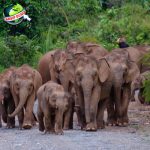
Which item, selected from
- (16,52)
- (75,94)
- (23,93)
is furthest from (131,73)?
(16,52)

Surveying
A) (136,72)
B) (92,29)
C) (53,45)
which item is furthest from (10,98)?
(92,29)

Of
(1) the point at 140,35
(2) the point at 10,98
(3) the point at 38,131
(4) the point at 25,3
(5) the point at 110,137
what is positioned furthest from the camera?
(4) the point at 25,3

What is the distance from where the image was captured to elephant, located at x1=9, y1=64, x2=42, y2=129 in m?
17.2

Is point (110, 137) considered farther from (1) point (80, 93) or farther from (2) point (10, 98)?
(2) point (10, 98)

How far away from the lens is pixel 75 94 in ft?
57.9

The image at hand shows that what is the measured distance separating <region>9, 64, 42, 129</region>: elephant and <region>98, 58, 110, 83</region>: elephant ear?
1641 millimetres

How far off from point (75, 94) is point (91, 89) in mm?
1150

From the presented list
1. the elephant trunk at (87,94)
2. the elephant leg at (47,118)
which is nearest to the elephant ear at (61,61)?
the elephant trunk at (87,94)

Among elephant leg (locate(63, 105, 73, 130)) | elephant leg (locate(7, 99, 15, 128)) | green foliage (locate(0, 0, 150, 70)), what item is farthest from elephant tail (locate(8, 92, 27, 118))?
green foliage (locate(0, 0, 150, 70))

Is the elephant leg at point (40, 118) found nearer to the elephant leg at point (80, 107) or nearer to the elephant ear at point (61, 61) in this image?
the elephant leg at point (80, 107)

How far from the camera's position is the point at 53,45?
3150 cm

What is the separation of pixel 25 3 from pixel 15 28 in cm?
114

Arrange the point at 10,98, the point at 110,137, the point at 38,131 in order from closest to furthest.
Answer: the point at 110,137, the point at 38,131, the point at 10,98

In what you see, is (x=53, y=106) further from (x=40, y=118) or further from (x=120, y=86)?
(x=120, y=86)
